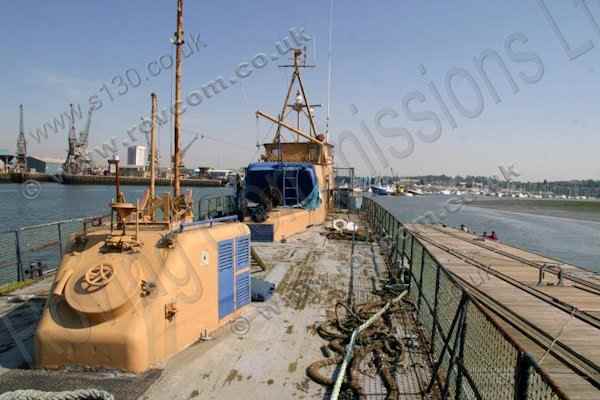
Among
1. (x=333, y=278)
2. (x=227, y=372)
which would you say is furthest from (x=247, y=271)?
(x=333, y=278)

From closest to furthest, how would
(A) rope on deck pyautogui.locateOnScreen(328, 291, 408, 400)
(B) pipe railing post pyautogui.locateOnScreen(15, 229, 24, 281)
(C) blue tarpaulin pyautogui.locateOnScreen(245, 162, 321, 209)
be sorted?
1. (A) rope on deck pyautogui.locateOnScreen(328, 291, 408, 400)
2. (B) pipe railing post pyautogui.locateOnScreen(15, 229, 24, 281)
3. (C) blue tarpaulin pyautogui.locateOnScreen(245, 162, 321, 209)

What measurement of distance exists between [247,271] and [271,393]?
9.50ft

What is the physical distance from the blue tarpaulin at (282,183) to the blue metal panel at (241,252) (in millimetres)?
13198

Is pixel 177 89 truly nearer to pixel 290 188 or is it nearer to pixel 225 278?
pixel 225 278

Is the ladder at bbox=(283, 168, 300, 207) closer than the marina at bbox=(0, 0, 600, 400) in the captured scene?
No

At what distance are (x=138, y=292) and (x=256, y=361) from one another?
187 cm

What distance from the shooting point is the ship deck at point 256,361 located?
4816 millimetres

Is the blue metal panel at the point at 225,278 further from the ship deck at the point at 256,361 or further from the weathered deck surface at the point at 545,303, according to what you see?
the weathered deck surface at the point at 545,303

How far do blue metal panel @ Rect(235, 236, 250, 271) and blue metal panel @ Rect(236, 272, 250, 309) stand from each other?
18cm

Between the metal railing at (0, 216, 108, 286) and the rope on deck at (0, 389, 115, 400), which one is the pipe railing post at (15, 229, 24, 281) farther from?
the rope on deck at (0, 389, 115, 400)

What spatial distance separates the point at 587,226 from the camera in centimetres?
5347

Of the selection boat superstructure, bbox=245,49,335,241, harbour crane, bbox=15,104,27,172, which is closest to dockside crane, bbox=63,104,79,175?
harbour crane, bbox=15,104,27,172

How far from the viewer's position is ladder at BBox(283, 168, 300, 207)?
2098 centimetres

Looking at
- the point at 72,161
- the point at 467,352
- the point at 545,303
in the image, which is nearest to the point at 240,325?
the point at 467,352
